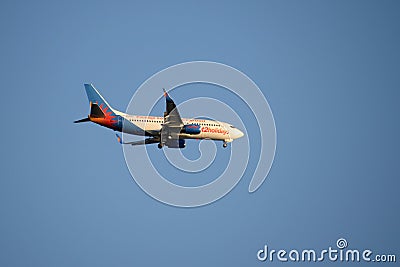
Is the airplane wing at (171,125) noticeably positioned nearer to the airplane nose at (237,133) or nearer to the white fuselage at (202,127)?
the white fuselage at (202,127)

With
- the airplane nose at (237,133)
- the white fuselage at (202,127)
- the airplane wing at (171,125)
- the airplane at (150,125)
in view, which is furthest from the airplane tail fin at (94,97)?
the airplane nose at (237,133)

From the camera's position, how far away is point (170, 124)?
8738cm

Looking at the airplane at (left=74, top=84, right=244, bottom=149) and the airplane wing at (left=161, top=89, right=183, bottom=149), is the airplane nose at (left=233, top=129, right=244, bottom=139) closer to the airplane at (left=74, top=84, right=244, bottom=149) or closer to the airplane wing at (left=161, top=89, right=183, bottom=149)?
the airplane at (left=74, top=84, right=244, bottom=149)

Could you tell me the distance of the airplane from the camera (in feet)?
288

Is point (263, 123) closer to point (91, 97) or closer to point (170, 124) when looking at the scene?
point (170, 124)

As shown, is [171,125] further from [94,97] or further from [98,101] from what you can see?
[94,97]

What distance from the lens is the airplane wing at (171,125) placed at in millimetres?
82938

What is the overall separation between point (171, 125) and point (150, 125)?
4671mm

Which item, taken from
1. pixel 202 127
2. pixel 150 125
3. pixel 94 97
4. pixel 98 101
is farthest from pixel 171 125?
pixel 94 97

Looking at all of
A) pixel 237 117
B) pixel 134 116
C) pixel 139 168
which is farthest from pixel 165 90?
pixel 237 117

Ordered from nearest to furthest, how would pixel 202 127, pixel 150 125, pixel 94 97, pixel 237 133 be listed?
pixel 150 125 → pixel 94 97 → pixel 202 127 → pixel 237 133

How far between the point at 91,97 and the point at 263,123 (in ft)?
87.1

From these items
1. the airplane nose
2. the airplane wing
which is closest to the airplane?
the airplane wing

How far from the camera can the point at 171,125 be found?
87500 millimetres
